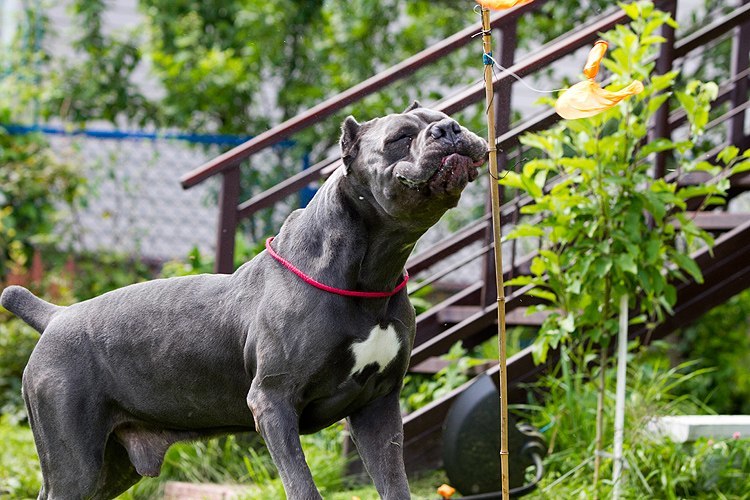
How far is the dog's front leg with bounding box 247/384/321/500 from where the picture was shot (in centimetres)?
275

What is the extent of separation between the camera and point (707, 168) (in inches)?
178

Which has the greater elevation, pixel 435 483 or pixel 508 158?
pixel 508 158

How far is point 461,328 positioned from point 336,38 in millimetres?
3798

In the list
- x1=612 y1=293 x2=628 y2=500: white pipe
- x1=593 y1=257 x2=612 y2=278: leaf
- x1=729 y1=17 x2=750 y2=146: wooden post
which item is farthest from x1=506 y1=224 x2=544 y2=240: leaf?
x1=729 y1=17 x2=750 y2=146: wooden post

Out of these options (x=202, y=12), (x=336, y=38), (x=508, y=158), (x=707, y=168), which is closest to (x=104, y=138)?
(x=202, y=12)

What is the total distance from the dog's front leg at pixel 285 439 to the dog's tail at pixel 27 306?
1.05 meters

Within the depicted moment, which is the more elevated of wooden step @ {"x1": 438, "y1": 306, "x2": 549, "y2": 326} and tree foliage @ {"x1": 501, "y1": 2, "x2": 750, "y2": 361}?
tree foliage @ {"x1": 501, "y1": 2, "x2": 750, "y2": 361}

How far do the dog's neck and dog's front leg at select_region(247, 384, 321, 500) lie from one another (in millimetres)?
345

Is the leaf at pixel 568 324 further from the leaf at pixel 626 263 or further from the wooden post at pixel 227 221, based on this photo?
the wooden post at pixel 227 221

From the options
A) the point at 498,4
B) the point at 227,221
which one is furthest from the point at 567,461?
the point at 498,4

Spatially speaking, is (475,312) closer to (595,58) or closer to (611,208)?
(611,208)

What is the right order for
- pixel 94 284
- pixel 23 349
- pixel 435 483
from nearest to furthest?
pixel 435 483 → pixel 23 349 → pixel 94 284

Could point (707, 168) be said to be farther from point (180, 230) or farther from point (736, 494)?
point (180, 230)

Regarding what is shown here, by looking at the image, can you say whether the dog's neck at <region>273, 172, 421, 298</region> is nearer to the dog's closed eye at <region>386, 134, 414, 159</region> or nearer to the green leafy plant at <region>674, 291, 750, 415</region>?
the dog's closed eye at <region>386, 134, 414, 159</region>
